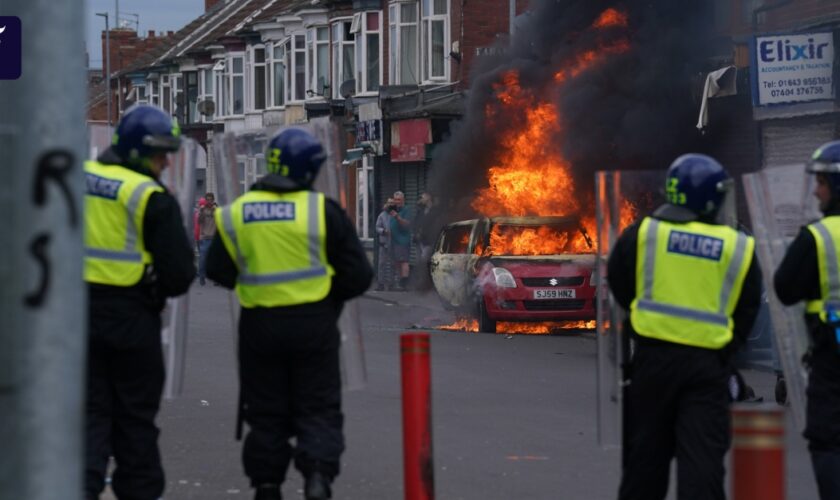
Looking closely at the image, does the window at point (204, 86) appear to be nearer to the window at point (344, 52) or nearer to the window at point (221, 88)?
the window at point (221, 88)

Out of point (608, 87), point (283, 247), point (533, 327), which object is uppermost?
point (608, 87)

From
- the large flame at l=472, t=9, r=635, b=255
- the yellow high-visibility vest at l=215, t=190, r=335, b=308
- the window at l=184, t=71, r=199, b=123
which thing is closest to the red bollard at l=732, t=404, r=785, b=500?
the yellow high-visibility vest at l=215, t=190, r=335, b=308

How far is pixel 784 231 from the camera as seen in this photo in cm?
734

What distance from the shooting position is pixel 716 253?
20.9 feet

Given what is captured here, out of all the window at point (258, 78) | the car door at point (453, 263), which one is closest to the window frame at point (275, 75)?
the window at point (258, 78)

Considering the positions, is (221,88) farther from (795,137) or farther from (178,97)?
(795,137)

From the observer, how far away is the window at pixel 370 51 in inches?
1740

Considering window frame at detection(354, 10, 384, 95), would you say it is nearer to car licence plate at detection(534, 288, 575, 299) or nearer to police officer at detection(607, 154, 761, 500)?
car licence plate at detection(534, 288, 575, 299)

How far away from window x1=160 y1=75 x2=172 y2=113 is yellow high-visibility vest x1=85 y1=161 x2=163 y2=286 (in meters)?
69.9

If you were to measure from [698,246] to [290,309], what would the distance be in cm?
174

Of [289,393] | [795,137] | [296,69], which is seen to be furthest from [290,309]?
[296,69]

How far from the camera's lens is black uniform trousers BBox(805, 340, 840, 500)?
6.43 metres

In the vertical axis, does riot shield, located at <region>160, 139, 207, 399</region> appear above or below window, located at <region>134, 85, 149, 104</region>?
below

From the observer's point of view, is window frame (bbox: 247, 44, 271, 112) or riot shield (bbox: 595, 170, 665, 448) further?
window frame (bbox: 247, 44, 271, 112)
